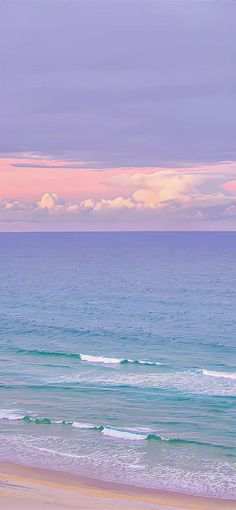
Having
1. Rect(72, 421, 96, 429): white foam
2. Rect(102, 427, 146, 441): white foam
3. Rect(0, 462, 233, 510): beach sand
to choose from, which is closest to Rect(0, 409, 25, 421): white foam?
Rect(72, 421, 96, 429): white foam

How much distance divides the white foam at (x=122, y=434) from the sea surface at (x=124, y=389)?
1.5 inches

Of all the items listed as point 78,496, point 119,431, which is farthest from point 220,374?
point 78,496

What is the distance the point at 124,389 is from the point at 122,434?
207 inches

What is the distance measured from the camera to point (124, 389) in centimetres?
2986

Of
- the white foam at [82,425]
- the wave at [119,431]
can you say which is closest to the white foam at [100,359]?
the wave at [119,431]

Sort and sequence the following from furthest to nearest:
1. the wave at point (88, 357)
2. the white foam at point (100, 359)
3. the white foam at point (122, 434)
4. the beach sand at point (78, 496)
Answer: the white foam at point (100, 359) → the wave at point (88, 357) → the white foam at point (122, 434) → the beach sand at point (78, 496)

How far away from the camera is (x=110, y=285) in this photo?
77875 mm

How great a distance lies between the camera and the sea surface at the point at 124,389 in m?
22.4

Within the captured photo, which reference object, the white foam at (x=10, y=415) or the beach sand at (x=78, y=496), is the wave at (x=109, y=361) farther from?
the beach sand at (x=78, y=496)

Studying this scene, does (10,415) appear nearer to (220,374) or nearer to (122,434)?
(122,434)

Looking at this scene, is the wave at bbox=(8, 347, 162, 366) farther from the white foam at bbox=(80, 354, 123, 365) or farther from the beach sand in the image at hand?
the beach sand

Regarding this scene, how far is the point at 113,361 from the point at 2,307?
2343 centimetres

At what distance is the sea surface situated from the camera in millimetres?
22359

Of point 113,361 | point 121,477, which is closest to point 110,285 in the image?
point 113,361
